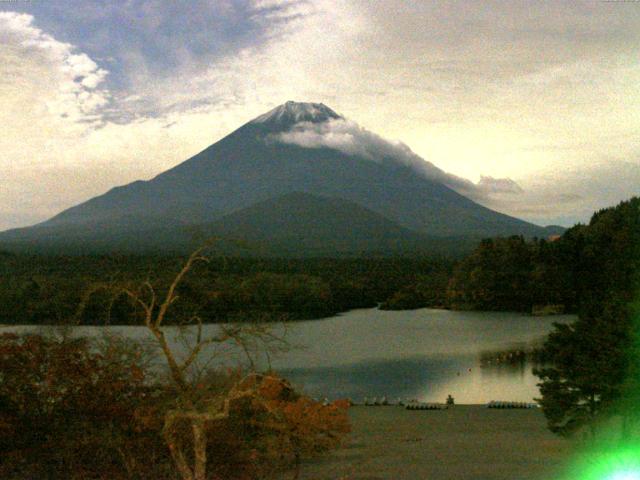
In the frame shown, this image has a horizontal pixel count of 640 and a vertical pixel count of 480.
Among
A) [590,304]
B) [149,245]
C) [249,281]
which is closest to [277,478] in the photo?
[590,304]

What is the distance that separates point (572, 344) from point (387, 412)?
5735mm

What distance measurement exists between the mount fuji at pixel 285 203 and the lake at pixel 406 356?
3180cm

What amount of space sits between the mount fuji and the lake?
31.8 meters

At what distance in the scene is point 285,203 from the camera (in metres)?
79.9

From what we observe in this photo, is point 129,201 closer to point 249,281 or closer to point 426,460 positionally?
point 249,281

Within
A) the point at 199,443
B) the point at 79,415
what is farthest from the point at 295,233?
the point at 199,443

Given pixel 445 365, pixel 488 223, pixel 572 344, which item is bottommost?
pixel 445 365

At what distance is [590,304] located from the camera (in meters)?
9.15

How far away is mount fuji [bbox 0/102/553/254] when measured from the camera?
71.0m

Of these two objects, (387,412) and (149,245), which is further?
(149,245)

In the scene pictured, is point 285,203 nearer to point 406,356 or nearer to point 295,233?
point 295,233

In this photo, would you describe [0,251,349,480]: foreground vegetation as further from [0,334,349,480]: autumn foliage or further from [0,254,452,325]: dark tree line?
[0,254,452,325]: dark tree line

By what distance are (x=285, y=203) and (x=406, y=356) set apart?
2283 inches

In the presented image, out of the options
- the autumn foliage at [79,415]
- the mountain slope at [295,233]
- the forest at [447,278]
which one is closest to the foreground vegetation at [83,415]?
the autumn foliage at [79,415]
